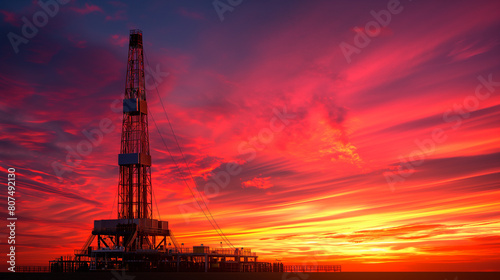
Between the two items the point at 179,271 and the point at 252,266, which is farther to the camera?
the point at 252,266

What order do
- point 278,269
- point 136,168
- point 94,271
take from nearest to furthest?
point 94,271 < point 136,168 < point 278,269

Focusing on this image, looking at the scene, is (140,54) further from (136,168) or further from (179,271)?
(179,271)

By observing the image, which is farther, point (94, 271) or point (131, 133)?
point (131, 133)

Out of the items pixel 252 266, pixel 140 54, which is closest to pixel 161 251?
pixel 252 266

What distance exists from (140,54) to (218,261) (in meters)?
56.0

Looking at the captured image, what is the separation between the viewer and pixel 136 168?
393 ft

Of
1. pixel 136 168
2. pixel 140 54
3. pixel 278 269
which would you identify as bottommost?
pixel 278 269

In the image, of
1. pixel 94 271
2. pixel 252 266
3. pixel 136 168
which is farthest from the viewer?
pixel 252 266

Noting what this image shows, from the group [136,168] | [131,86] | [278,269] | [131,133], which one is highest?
[131,86]

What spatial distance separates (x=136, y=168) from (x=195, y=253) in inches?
1001

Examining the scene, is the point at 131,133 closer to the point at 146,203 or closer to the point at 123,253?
the point at 146,203

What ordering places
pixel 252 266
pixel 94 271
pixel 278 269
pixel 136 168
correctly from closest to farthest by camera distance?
1. pixel 94 271
2. pixel 136 168
3. pixel 252 266
4. pixel 278 269

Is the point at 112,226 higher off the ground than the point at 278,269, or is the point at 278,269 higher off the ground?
the point at 112,226

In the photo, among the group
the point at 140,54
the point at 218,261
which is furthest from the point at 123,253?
the point at 140,54
